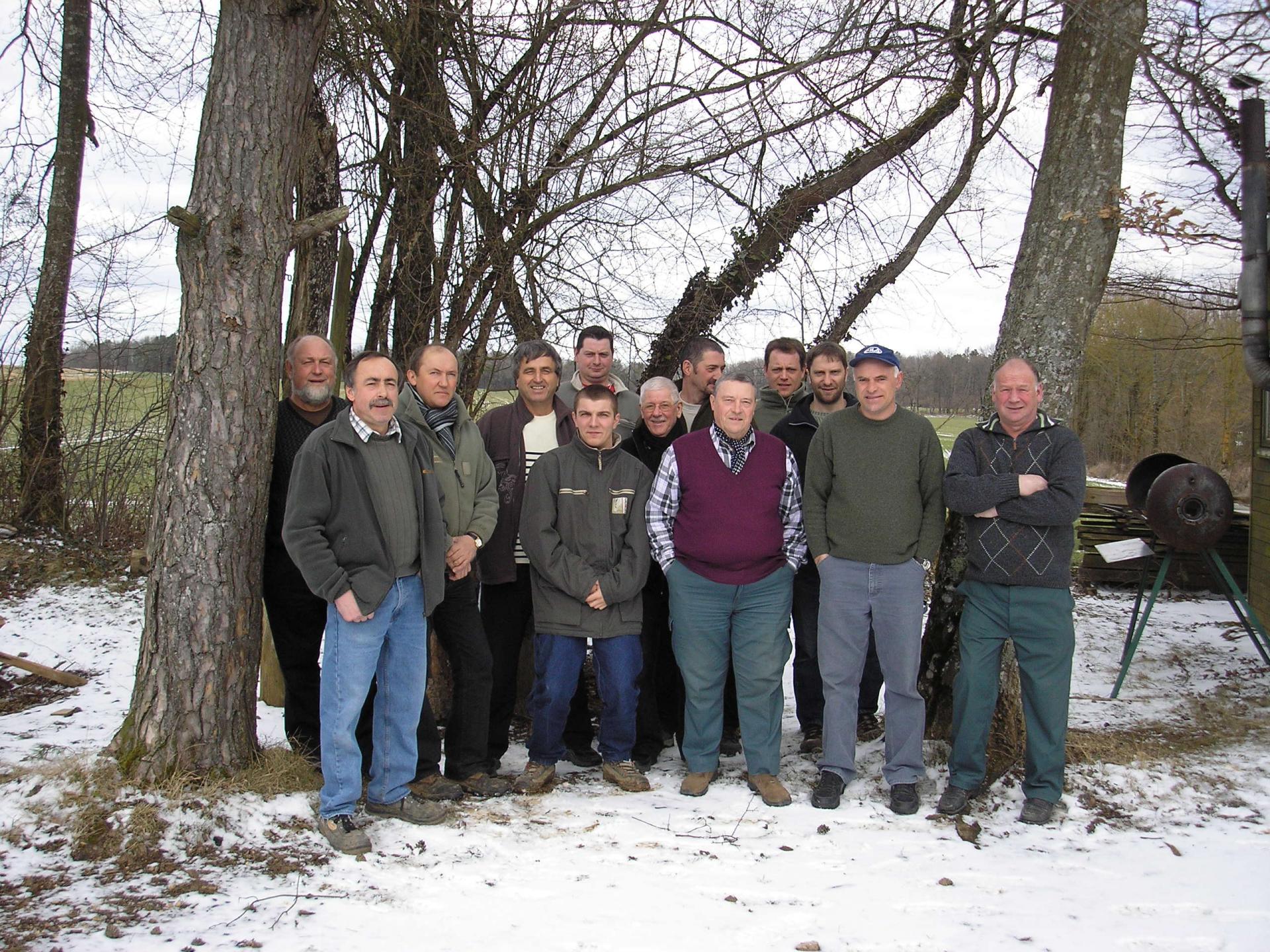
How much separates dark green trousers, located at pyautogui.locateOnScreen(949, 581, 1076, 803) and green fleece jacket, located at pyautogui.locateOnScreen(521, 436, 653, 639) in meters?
1.49

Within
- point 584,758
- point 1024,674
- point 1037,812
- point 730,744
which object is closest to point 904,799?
point 1037,812

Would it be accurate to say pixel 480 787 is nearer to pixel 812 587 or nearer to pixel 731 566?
pixel 731 566

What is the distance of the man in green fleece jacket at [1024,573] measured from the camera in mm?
3889

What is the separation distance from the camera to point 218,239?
3.77 meters

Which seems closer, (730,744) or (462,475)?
(462,475)

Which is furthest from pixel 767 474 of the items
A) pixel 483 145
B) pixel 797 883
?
pixel 483 145

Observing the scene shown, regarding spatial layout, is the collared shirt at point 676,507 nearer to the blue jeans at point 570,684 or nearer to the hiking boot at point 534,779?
the blue jeans at point 570,684

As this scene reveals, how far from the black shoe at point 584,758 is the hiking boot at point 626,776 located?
0.82 ft

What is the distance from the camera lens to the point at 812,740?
477 cm

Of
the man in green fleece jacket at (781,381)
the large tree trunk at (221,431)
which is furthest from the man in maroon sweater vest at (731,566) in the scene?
the large tree trunk at (221,431)

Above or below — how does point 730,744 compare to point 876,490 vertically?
below

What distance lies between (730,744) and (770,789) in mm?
670

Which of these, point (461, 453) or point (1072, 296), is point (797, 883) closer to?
point (461, 453)

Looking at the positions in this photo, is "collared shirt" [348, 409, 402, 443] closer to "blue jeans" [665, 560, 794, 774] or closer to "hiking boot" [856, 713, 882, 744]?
"blue jeans" [665, 560, 794, 774]
